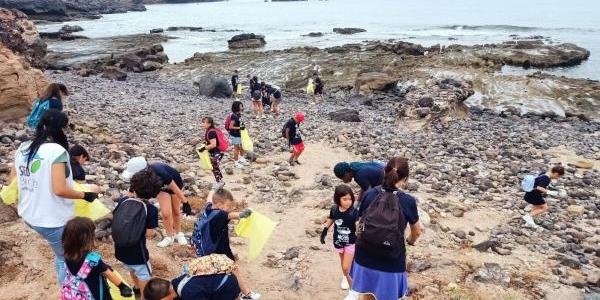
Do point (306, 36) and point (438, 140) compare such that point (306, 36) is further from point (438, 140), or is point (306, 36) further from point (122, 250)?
point (122, 250)

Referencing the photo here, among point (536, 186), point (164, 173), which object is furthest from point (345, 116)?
point (164, 173)

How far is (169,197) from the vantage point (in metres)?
7.86

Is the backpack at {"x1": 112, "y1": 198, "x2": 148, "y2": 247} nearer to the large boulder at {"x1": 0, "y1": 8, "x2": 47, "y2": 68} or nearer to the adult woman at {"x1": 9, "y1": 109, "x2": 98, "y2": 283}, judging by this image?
the adult woman at {"x1": 9, "y1": 109, "x2": 98, "y2": 283}

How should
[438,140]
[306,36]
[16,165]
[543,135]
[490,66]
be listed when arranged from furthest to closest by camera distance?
[306,36] → [490,66] → [543,135] → [438,140] → [16,165]

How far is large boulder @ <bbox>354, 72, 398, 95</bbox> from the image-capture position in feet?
103

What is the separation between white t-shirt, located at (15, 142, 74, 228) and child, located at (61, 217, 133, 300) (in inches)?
31.5

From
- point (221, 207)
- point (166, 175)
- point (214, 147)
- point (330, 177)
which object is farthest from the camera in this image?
point (330, 177)

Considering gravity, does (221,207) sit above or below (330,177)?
above

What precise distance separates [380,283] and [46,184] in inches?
149

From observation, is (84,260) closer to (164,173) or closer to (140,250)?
(140,250)

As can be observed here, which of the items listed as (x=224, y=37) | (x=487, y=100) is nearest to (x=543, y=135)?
(x=487, y=100)

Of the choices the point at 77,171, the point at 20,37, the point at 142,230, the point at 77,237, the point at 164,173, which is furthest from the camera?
the point at 20,37

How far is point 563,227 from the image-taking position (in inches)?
449

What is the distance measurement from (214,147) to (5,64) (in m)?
7.57
